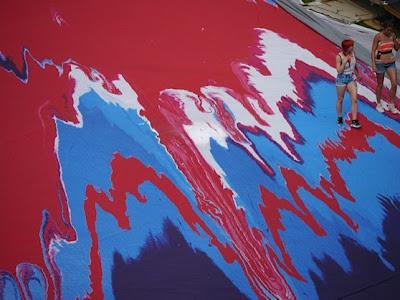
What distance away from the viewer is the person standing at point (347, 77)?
461 centimetres

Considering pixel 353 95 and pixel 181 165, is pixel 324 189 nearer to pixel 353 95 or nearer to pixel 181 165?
pixel 353 95

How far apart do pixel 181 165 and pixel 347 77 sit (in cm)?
197

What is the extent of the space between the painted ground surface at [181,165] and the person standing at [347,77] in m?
0.16

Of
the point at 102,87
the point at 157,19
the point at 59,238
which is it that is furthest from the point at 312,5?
the point at 59,238

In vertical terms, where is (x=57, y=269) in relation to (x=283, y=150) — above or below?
below

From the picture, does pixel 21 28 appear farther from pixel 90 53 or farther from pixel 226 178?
Result: pixel 226 178

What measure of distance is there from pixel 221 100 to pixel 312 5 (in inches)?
160

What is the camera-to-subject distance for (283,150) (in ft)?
15.1

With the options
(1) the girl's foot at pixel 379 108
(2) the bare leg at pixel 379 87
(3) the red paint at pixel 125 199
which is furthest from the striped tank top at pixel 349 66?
(3) the red paint at pixel 125 199

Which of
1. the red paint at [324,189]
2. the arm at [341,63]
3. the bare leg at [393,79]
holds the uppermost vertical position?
the arm at [341,63]

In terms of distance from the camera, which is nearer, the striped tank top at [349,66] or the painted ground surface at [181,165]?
the painted ground surface at [181,165]

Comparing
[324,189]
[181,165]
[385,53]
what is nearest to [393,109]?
[385,53]

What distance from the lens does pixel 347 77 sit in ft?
15.6

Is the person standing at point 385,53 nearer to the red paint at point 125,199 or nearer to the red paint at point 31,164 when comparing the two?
the red paint at point 125,199
